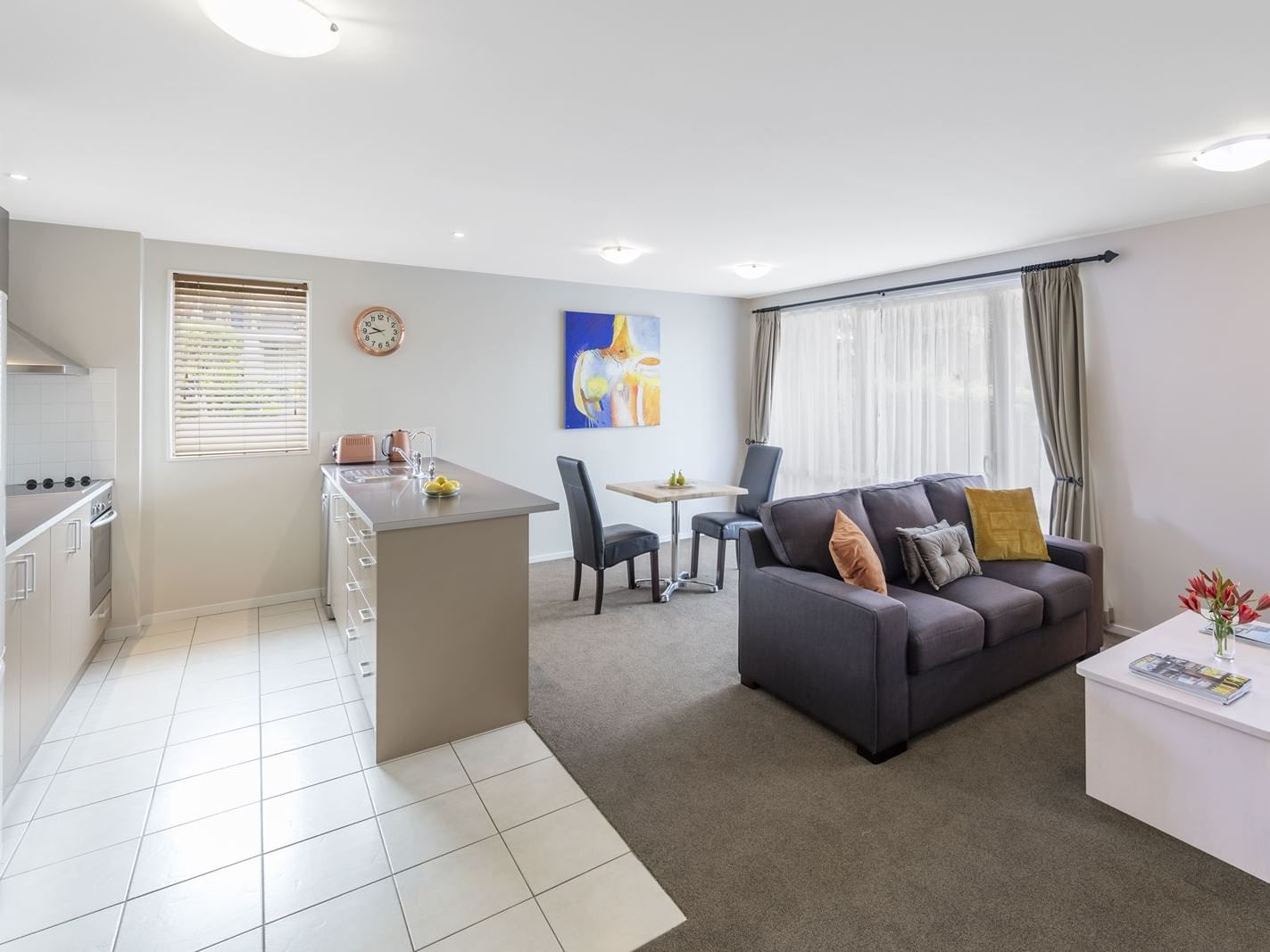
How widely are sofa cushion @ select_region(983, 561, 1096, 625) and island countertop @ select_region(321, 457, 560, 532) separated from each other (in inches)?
93.4

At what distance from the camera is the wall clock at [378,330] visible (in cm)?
435

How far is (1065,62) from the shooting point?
180cm

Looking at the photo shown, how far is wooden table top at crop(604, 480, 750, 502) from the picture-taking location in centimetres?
410

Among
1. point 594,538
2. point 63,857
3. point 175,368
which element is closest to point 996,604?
point 594,538

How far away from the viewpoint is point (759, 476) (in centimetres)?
511

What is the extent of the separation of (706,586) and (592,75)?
3.44 m

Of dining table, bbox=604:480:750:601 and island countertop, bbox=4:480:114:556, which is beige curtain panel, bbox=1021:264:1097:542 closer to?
dining table, bbox=604:480:750:601

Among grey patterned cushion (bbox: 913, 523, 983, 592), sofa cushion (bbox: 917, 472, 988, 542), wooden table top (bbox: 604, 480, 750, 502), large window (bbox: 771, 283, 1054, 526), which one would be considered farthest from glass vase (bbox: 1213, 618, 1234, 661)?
wooden table top (bbox: 604, 480, 750, 502)

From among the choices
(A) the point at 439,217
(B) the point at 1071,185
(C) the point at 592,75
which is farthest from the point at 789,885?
(A) the point at 439,217

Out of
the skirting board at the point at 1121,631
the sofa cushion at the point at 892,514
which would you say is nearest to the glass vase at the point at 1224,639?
the sofa cushion at the point at 892,514

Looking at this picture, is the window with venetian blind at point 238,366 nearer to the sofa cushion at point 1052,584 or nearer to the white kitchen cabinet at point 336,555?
the white kitchen cabinet at point 336,555

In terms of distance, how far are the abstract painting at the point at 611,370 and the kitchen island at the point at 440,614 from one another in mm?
2601

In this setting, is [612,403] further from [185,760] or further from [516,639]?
[185,760]

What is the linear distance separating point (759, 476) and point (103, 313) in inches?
176
